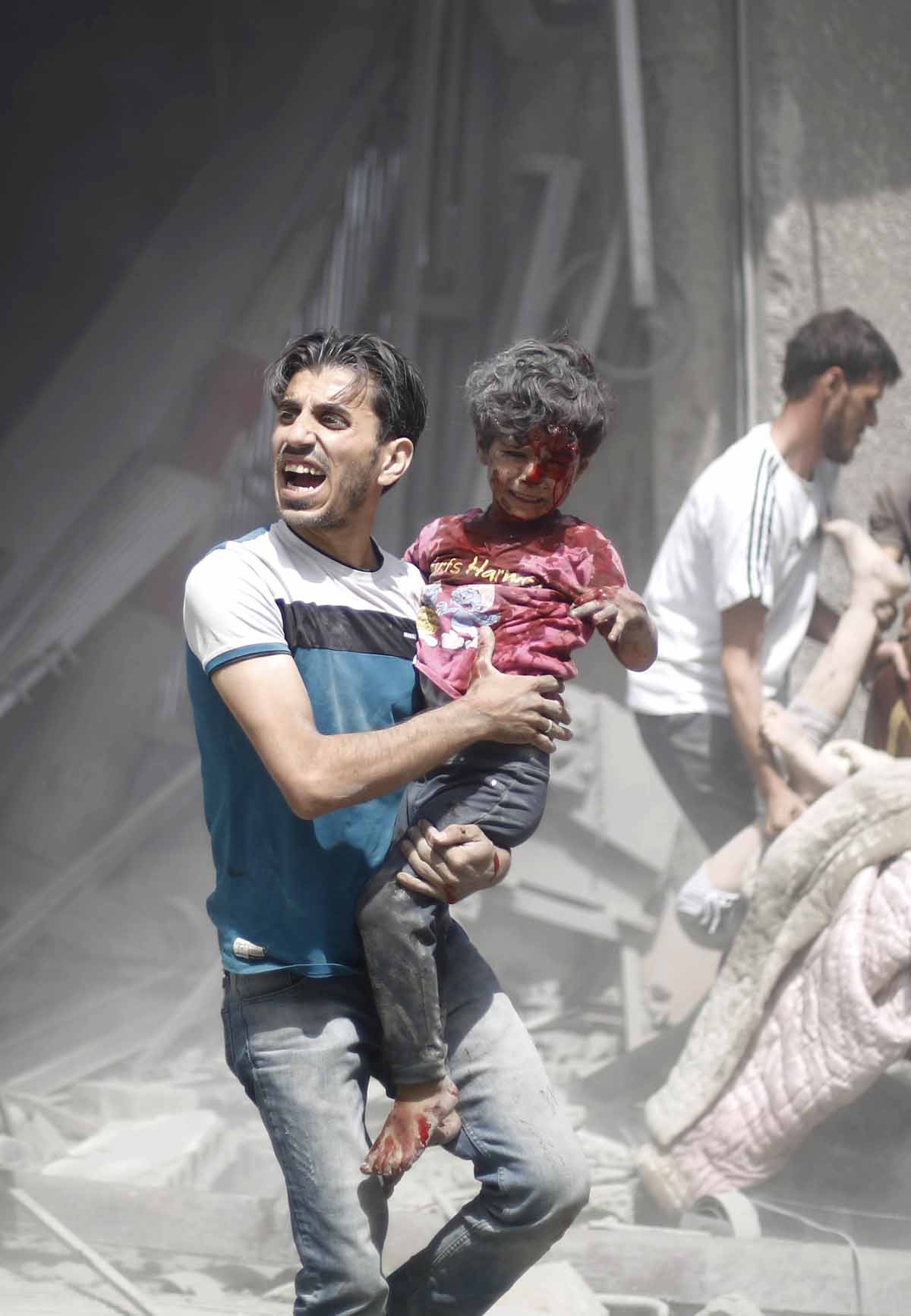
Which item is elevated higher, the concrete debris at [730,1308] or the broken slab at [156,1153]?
the broken slab at [156,1153]

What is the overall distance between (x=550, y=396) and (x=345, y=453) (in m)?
0.29

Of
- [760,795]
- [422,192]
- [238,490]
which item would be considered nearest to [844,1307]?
[760,795]

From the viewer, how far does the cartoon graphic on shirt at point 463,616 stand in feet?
6.48

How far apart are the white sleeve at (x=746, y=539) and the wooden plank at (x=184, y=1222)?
2.00 meters

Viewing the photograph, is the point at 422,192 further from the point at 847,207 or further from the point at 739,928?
the point at 739,928

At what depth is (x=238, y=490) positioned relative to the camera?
18.2 ft

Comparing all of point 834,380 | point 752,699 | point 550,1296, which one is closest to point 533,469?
point 550,1296

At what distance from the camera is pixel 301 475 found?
1.97 m

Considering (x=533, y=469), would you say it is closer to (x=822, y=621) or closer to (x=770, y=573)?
(x=770, y=573)

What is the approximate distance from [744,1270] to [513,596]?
197 centimetres

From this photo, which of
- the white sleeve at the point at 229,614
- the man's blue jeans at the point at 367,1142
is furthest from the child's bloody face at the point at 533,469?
the man's blue jeans at the point at 367,1142

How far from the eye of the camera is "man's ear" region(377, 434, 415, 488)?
2.02m

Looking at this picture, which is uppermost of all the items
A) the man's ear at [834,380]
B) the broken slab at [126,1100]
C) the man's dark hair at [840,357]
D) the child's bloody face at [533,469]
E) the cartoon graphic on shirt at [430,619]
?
the man's dark hair at [840,357]

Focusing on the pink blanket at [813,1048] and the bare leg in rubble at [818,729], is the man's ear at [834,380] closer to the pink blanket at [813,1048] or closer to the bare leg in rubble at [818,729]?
the bare leg in rubble at [818,729]
